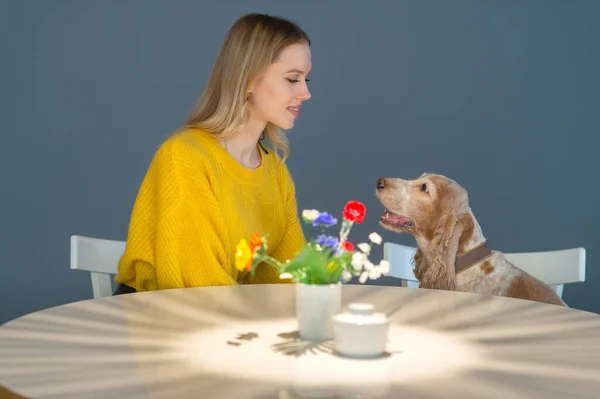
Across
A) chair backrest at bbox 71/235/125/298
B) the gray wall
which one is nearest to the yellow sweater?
chair backrest at bbox 71/235/125/298

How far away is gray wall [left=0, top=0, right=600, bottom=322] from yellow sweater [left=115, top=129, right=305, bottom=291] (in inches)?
99.1

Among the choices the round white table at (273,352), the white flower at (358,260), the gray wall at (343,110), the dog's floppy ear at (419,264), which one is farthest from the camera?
the gray wall at (343,110)

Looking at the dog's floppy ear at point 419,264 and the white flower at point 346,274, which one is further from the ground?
the white flower at point 346,274

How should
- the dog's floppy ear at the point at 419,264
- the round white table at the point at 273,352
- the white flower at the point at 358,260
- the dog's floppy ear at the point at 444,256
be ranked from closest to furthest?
1. the round white table at the point at 273,352
2. the white flower at the point at 358,260
3. the dog's floppy ear at the point at 444,256
4. the dog's floppy ear at the point at 419,264

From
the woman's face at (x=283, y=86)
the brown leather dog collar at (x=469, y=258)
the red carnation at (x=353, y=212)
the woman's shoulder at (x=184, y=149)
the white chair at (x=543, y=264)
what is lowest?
the white chair at (x=543, y=264)

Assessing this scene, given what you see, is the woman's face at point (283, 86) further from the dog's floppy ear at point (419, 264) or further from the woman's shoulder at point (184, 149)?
the dog's floppy ear at point (419, 264)

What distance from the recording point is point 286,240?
117 inches

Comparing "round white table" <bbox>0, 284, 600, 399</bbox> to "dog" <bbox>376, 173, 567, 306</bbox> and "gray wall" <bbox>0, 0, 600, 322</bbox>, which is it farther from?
Answer: "gray wall" <bbox>0, 0, 600, 322</bbox>

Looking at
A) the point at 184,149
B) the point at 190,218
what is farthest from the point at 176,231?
the point at 184,149

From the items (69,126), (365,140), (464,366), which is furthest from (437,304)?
(69,126)

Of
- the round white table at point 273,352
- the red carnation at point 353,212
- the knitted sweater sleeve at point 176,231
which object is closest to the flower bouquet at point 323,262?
the red carnation at point 353,212

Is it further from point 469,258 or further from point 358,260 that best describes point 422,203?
point 358,260

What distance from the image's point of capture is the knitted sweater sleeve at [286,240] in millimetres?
2865

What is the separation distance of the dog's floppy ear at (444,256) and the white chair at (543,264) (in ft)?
0.31
